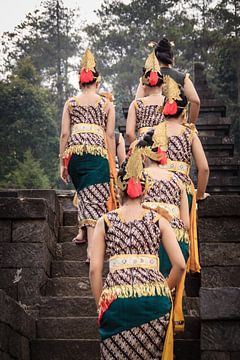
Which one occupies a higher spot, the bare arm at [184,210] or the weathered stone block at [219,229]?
the bare arm at [184,210]

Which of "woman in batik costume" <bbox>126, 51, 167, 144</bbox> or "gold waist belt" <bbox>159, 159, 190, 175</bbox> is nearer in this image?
"gold waist belt" <bbox>159, 159, 190, 175</bbox>

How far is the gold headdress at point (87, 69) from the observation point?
28.0 ft

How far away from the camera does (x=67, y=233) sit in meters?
9.68

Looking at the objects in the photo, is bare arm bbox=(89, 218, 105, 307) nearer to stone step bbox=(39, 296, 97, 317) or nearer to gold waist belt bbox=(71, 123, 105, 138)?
stone step bbox=(39, 296, 97, 317)

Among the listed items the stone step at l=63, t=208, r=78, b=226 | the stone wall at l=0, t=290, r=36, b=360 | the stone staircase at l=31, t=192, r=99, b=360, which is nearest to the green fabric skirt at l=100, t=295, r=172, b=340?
the stone wall at l=0, t=290, r=36, b=360

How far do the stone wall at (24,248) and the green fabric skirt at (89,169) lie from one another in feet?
1.38

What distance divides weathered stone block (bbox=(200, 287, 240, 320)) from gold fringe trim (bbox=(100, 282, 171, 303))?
115cm

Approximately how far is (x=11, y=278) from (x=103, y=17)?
48.0 meters

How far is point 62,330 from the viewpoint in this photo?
25.0ft

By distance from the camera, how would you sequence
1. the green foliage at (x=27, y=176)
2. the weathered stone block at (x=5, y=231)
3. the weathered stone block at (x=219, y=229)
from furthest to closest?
the green foliage at (x=27, y=176) < the weathered stone block at (x=5, y=231) < the weathered stone block at (x=219, y=229)

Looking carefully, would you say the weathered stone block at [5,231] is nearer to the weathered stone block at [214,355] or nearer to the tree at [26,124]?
the weathered stone block at [214,355]

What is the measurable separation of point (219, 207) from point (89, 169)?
1.38 meters

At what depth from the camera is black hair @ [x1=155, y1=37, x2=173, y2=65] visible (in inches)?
372

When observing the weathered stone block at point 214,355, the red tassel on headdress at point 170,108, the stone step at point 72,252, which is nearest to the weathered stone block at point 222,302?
the weathered stone block at point 214,355
